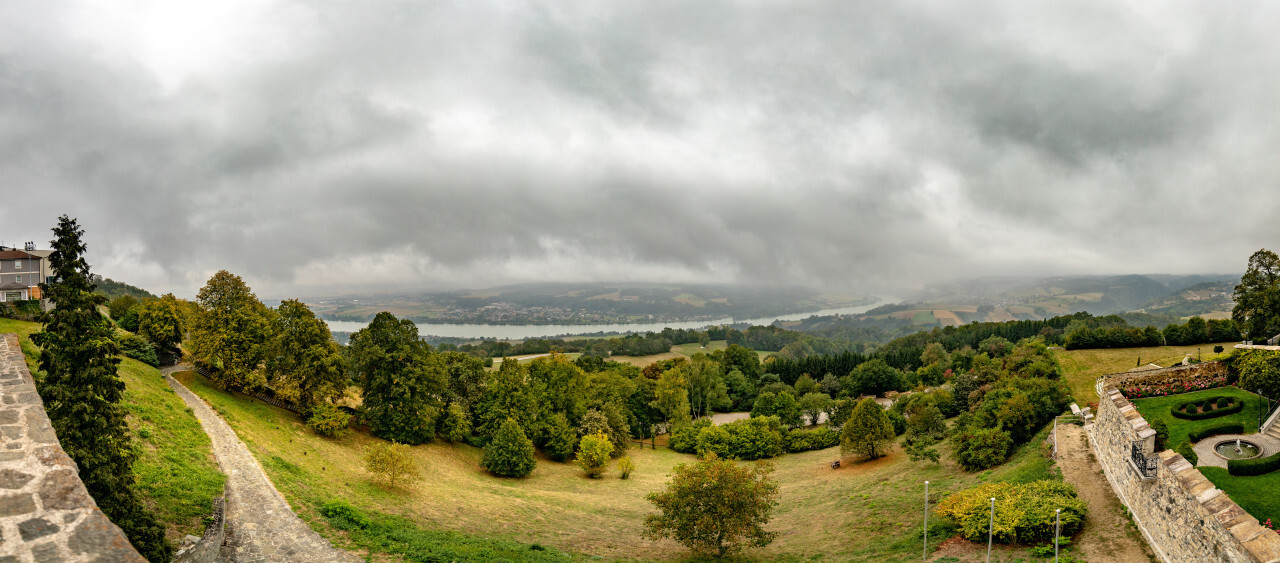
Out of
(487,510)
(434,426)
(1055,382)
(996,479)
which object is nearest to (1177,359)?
(1055,382)

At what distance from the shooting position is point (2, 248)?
5347cm

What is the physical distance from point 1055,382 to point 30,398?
53247 millimetres

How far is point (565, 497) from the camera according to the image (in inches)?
1423

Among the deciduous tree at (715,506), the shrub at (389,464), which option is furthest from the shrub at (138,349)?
the deciduous tree at (715,506)

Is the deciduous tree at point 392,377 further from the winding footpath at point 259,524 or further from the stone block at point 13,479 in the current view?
the stone block at point 13,479

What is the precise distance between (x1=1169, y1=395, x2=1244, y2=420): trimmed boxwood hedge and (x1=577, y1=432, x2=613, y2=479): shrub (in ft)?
113

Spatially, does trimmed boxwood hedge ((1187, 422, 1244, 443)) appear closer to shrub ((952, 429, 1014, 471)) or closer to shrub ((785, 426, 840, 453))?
shrub ((952, 429, 1014, 471))

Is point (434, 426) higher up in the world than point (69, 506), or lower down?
lower down

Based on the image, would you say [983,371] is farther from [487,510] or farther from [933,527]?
[487,510]

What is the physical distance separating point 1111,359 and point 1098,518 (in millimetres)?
40028

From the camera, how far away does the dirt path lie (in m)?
17.2

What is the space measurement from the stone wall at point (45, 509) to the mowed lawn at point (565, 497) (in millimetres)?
11915

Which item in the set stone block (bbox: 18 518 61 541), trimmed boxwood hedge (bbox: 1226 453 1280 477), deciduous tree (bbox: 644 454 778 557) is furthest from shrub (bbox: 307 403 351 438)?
trimmed boxwood hedge (bbox: 1226 453 1280 477)

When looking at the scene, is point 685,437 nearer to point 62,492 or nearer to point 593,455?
point 593,455
